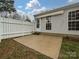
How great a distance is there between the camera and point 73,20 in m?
12.8

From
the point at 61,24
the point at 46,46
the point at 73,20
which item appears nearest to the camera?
the point at 46,46

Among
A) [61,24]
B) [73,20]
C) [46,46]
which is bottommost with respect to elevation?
[46,46]

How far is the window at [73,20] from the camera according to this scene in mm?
12422

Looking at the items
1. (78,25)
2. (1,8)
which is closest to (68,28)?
(78,25)

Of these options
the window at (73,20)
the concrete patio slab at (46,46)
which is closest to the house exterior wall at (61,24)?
the window at (73,20)

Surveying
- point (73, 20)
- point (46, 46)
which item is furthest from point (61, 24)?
point (46, 46)

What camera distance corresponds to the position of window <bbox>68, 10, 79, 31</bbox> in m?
12.4

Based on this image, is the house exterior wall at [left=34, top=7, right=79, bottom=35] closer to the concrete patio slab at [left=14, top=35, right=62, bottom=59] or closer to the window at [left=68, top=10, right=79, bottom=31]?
the window at [left=68, top=10, right=79, bottom=31]

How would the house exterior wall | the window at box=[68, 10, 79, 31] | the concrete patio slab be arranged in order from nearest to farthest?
the concrete patio slab → the window at box=[68, 10, 79, 31] → the house exterior wall

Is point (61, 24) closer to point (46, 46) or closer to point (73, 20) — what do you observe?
point (73, 20)

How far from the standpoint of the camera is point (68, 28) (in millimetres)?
13219

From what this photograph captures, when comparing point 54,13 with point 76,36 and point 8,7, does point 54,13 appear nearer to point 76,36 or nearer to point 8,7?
point 76,36

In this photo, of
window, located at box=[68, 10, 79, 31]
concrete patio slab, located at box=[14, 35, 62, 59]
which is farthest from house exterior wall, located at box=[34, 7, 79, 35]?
concrete patio slab, located at box=[14, 35, 62, 59]

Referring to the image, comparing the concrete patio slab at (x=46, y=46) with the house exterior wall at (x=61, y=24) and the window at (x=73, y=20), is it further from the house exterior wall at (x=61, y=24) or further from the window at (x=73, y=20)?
the house exterior wall at (x=61, y=24)
